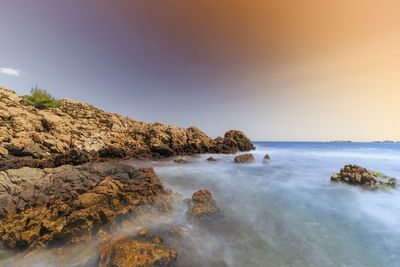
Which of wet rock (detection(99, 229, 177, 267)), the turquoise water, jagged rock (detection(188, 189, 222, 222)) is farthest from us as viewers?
jagged rock (detection(188, 189, 222, 222))

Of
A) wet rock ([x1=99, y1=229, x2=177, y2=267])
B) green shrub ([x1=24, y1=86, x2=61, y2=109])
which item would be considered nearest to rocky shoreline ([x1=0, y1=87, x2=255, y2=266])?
wet rock ([x1=99, y1=229, x2=177, y2=267])

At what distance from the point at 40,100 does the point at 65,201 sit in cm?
2163

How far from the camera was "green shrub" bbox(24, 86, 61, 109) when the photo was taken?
1684 centimetres

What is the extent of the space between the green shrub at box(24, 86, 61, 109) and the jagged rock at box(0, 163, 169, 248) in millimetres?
18680

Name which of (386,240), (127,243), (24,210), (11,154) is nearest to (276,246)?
Answer: (386,240)

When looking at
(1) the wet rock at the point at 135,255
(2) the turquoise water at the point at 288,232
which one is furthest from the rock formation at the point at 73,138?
(2) the turquoise water at the point at 288,232

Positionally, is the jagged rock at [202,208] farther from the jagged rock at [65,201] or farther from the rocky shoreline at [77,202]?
the jagged rock at [65,201]

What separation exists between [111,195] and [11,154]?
10.6 meters

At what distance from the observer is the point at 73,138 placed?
44.6 ft

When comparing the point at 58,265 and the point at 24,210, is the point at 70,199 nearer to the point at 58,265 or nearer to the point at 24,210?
the point at 24,210

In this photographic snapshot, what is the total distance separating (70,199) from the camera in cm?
459

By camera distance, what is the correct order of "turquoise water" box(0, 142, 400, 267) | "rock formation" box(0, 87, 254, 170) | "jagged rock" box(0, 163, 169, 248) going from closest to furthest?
"turquoise water" box(0, 142, 400, 267) < "jagged rock" box(0, 163, 169, 248) < "rock formation" box(0, 87, 254, 170)

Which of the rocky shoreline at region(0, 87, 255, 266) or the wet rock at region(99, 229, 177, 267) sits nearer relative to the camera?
the wet rock at region(99, 229, 177, 267)

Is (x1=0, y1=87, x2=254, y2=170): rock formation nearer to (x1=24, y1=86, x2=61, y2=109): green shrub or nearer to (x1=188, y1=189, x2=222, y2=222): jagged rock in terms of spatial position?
(x1=24, y1=86, x2=61, y2=109): green shrub
